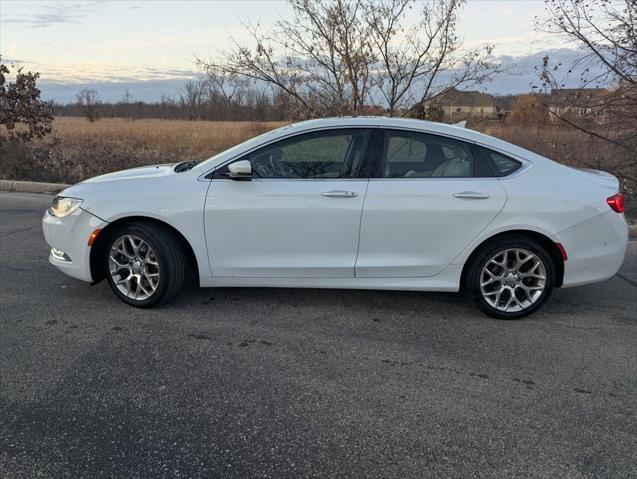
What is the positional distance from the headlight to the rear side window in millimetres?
3431

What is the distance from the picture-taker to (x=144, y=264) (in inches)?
172

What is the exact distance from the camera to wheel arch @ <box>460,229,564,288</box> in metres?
4.31

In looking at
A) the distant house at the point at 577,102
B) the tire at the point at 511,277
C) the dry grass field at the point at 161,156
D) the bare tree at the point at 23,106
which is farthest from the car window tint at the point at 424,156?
the bare tree at the point at 23,106

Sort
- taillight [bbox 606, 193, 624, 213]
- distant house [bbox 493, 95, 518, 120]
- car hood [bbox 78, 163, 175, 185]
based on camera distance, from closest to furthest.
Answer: taillight [bbox 606, 193, 624, 213], car hood [bbox 78, 163, 175, 185], distant house [bbox 493, 95, 518, 120]

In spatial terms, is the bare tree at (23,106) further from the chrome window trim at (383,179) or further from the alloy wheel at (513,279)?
the alloy wheel at (513,279)

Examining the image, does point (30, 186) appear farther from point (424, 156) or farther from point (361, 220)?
point (424, 156)

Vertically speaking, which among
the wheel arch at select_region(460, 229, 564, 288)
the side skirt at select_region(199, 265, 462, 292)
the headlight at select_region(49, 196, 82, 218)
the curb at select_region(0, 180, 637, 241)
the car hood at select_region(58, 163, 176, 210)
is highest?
the car hood at select_region(58, 163, 176, 210)

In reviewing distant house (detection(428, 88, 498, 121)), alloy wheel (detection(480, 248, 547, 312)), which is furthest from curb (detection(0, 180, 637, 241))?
alloy wheel (detection(480, 248, 547, 312))

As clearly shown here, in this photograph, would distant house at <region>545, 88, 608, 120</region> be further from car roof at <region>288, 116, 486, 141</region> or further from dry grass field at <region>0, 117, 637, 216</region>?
car roof at <region>288, 116, 486, 141</region>

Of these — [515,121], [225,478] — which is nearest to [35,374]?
[225,478]

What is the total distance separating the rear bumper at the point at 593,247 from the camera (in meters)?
4.26

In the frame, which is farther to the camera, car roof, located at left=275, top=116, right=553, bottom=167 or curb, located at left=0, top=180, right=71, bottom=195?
curb, located at left=0, top=180, right=71, bottom=195

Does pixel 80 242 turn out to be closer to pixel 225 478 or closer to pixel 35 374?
pixel 35 374

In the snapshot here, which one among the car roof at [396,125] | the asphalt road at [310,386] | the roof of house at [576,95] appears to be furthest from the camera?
the roof of house at [576,95]
